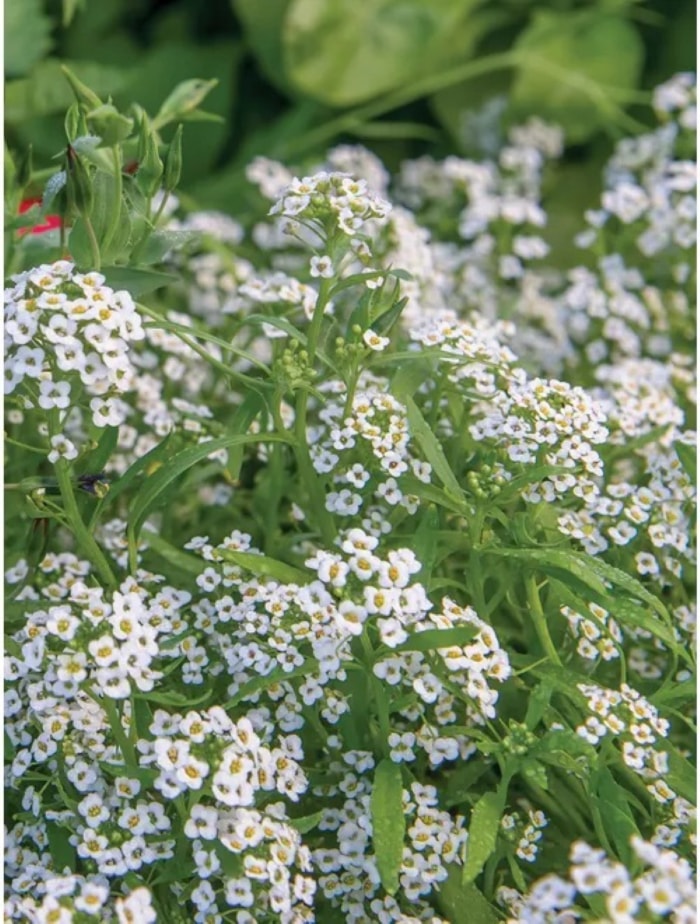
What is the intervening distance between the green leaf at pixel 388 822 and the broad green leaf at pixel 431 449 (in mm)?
216

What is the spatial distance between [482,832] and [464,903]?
83 mm

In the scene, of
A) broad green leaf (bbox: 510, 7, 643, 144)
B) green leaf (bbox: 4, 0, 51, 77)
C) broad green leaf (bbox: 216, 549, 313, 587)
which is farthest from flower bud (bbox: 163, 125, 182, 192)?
broad green leaf (bbox: 510, 7, 643, 144)

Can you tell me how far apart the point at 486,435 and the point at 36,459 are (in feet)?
1.46

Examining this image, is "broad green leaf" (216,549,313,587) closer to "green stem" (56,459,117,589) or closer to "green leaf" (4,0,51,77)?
"green stem" (56,459,117,589)

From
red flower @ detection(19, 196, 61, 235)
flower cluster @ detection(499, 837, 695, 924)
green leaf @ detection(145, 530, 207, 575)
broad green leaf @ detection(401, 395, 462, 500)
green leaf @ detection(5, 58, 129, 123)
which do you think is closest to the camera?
flower cluster @ detection(499, 837, 695, 924)

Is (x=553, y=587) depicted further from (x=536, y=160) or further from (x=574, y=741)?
(x=536, y=160)

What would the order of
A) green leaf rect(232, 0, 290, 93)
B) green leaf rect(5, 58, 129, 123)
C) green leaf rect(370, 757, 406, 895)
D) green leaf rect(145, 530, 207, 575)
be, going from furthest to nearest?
green leaf rect(232, 0, 290, 93) < green leaf rect(5, 58, 129, 123) < green leaf rect(145, 530, 207, 575) < green leaf rect(370, 757, 406, 895)

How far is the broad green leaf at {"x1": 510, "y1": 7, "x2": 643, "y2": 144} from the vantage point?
1905 mm

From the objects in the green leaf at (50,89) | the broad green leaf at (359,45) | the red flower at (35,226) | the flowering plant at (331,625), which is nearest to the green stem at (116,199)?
the flowering plant at (331,625)

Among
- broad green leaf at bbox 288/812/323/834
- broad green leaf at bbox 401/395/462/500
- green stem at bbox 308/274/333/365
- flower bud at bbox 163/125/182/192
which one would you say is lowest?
broad green leaf at bbox 288/812/323/834

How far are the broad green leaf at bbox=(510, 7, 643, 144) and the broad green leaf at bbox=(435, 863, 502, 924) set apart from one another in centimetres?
131

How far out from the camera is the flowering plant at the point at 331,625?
857 millimetres

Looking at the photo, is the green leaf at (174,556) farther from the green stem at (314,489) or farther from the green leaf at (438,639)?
the green leaf at (438,639)

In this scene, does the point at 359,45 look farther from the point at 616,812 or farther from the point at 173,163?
the point at 616,812
